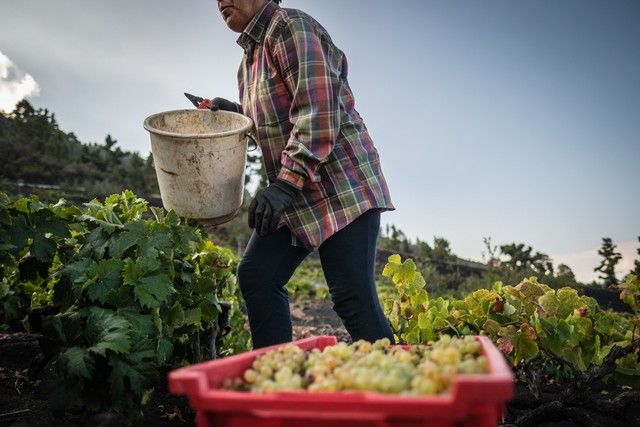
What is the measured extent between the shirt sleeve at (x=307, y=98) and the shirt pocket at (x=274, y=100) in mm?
69

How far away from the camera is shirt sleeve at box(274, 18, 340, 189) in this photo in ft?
6.50

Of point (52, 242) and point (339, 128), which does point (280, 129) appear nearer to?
point (339, 128)

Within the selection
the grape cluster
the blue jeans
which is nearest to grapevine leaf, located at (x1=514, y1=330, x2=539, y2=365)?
the blue jeans

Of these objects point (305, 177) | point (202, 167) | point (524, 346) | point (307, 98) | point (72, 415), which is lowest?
point (72, 415)

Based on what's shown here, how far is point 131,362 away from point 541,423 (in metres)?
1.89

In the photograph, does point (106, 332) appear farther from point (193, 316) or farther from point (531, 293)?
point (531, 293)

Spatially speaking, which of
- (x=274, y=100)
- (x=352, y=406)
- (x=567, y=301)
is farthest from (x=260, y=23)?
(x=567, y=301)

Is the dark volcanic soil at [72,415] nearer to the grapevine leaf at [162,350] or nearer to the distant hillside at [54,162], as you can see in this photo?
the grapevine leaf at [162,350]

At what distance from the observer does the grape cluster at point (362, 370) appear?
1.00 meters

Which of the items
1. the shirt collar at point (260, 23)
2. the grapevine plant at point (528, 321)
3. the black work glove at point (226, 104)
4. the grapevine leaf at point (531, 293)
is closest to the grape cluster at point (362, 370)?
the grapevine plant at point (528, 321)

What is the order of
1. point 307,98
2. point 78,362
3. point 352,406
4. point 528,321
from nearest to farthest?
1. point 352,406
2. point 78,362
3. point 307,98
4. point 528,321

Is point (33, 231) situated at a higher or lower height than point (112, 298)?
higher

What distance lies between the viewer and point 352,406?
0.89 m

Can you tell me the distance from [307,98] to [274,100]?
28 centimetres
